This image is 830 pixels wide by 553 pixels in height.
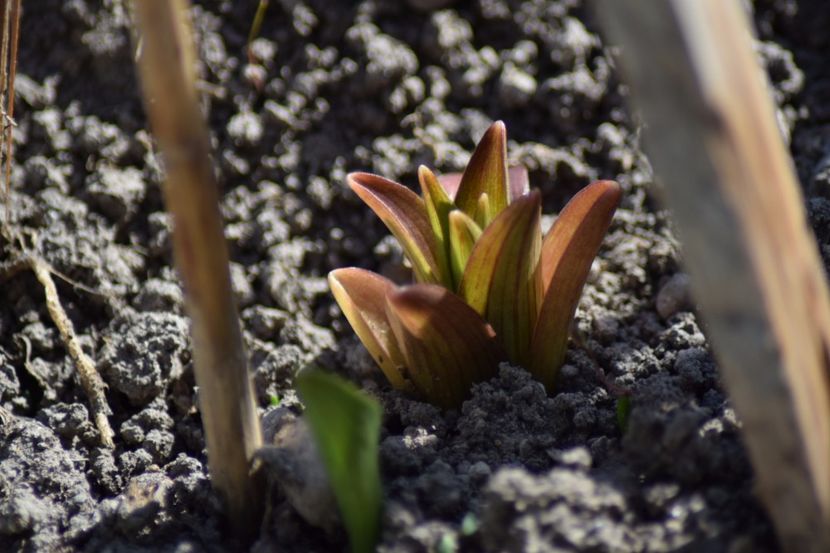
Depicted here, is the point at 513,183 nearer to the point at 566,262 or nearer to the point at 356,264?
the point at 566,262

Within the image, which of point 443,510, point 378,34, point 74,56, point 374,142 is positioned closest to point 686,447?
point 443,510

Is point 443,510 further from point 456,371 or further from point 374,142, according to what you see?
point 374,142

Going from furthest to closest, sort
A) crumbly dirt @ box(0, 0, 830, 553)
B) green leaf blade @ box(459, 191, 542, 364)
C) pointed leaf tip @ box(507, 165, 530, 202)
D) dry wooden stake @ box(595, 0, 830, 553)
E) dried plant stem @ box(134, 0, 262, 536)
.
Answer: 1. pointed leaf tip @ box(507, 165, 530, 202)
2. green leaf blade @ box(459, 191, 542, 364)
3. crumbly dirt @ box(0, 0, 830, 553)
4. dried plant stem @ box(134, 0, 262, 536)
5. dry wooden stake @ box(595, 0, 830, 553)

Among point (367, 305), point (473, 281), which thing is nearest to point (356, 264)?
point (367, 305)

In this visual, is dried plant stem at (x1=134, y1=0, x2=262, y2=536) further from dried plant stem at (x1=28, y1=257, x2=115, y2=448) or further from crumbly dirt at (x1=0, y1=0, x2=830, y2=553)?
dried plant stem at (x1=28, y1=257, x2=115, y2=448)

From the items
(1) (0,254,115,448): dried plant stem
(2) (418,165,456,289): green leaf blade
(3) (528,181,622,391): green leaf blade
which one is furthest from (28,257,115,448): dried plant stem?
(3) (528,181,622,391): green leaf blade

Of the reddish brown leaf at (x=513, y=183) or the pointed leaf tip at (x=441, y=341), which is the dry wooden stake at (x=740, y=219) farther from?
the reddish brown leaf at (x=513, y=183)
